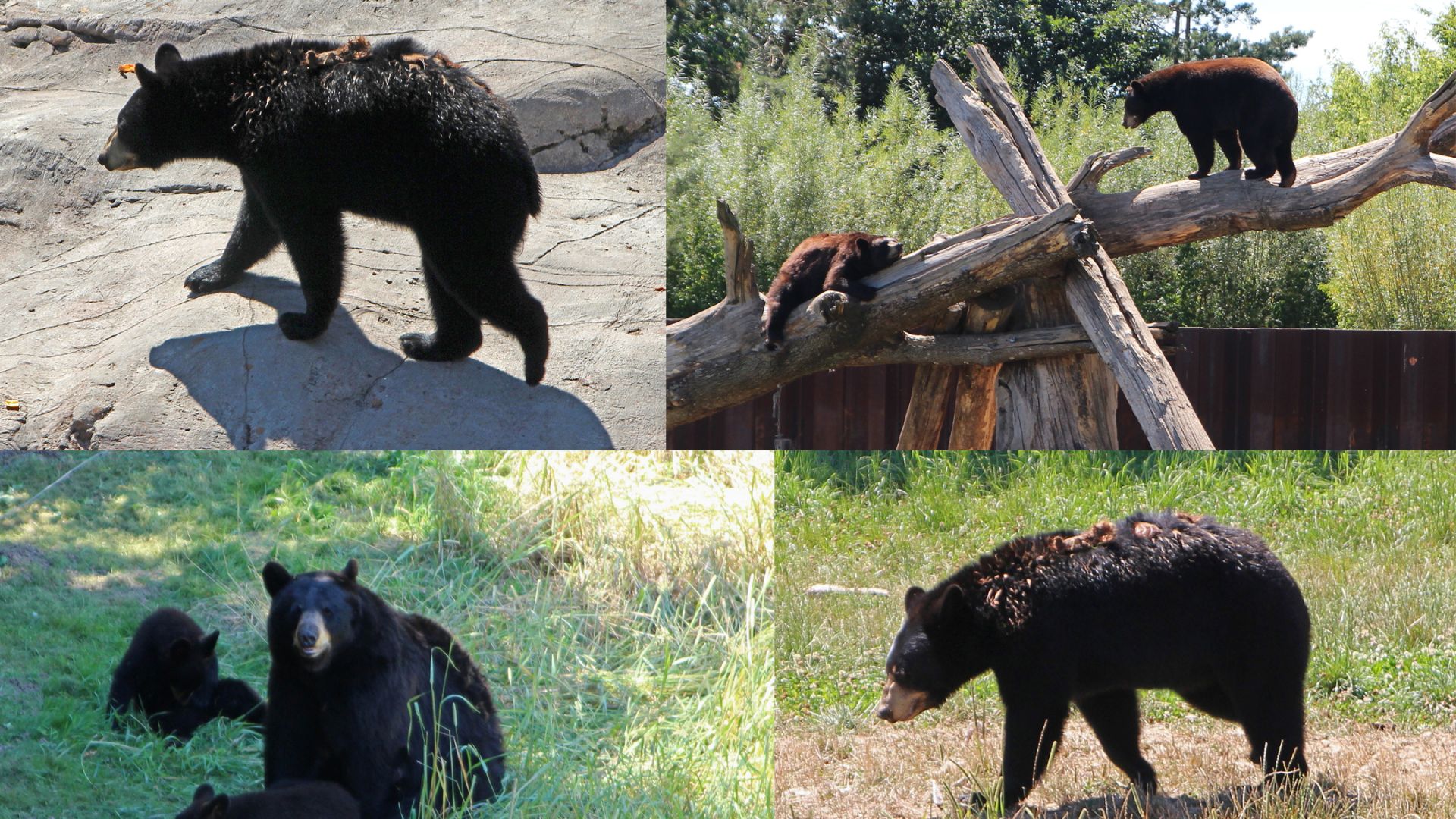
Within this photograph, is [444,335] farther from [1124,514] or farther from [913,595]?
[1124,514]

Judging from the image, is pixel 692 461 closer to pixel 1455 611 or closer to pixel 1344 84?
pixel 1455 611

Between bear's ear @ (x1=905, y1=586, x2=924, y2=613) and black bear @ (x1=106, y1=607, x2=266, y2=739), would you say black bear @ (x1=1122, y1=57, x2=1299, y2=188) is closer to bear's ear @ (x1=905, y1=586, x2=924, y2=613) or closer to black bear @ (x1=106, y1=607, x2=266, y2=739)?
bear's ear @ (x1=905, y1=586, x2=924, y2=613)

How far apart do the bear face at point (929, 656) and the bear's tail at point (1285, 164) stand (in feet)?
11.4

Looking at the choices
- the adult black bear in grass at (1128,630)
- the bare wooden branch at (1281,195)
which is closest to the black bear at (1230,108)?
the bare wooden branch at (1281,195)

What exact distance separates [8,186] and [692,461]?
3.62 metres

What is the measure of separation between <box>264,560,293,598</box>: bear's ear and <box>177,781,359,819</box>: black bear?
0.56 meters

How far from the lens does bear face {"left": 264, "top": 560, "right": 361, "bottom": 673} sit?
3254 millimetres

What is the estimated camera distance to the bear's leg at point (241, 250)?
16.3 ft

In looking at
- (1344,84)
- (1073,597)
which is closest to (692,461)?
(1073,597)

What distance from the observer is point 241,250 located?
16.5ft

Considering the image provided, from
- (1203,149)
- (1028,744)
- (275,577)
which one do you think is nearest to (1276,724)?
(1028,744)

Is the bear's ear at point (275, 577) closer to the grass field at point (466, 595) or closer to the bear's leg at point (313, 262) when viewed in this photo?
the grass field at point (466, 595)

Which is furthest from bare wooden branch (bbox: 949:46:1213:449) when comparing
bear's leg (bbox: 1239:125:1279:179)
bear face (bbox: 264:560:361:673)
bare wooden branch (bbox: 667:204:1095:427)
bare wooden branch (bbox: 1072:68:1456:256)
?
bear face (bbox: 264:560:361:673)

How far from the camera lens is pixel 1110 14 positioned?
9.85m
